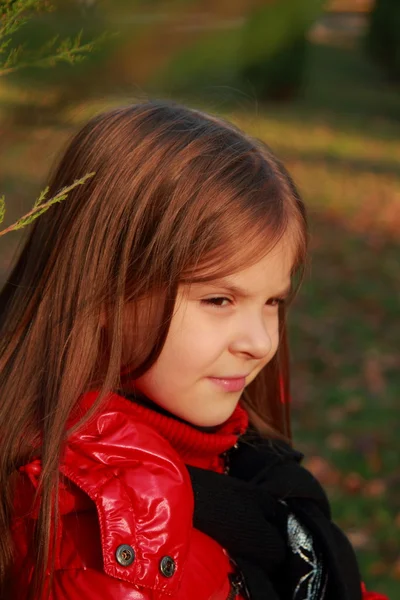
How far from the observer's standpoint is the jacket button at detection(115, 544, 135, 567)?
1.63 meters

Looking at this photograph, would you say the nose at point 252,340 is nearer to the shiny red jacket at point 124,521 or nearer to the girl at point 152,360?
the girl at point 152,360

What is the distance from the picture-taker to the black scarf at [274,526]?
193cm

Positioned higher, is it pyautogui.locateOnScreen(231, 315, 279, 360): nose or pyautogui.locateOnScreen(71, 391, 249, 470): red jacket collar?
pyautogui.locateOnScreen(231, 315, 279, 360): nose

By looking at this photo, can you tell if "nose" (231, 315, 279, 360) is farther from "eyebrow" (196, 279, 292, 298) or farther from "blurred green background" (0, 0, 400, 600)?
"blurred green background" (0, 0, 400, 600)

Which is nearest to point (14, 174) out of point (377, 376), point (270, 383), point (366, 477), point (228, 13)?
point (228, 13)

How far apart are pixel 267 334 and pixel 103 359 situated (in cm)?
37

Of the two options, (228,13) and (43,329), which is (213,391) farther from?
(228,13)

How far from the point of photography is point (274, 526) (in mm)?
2045

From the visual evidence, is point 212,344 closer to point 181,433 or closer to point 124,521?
point 181,433

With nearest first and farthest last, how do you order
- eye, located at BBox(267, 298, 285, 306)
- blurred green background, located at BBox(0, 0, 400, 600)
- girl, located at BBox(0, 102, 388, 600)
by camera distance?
girl, located at BBox(0, 102, 388, 600) < eye, located at BBox(267, 298, 285, 306) < blurred green background, located at BBox(0, 0, 400, 600)

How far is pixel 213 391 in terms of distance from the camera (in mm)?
1934

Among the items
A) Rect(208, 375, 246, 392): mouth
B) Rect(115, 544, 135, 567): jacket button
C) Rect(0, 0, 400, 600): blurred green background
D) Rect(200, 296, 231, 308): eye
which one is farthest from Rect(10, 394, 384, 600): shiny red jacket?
Rect(0, 0, 400, 600): blurred green background

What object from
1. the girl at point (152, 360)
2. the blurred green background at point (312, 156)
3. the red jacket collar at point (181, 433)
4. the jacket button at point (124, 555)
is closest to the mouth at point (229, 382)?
the girl at point (152, 360)

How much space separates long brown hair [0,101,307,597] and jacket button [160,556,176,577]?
342mm
